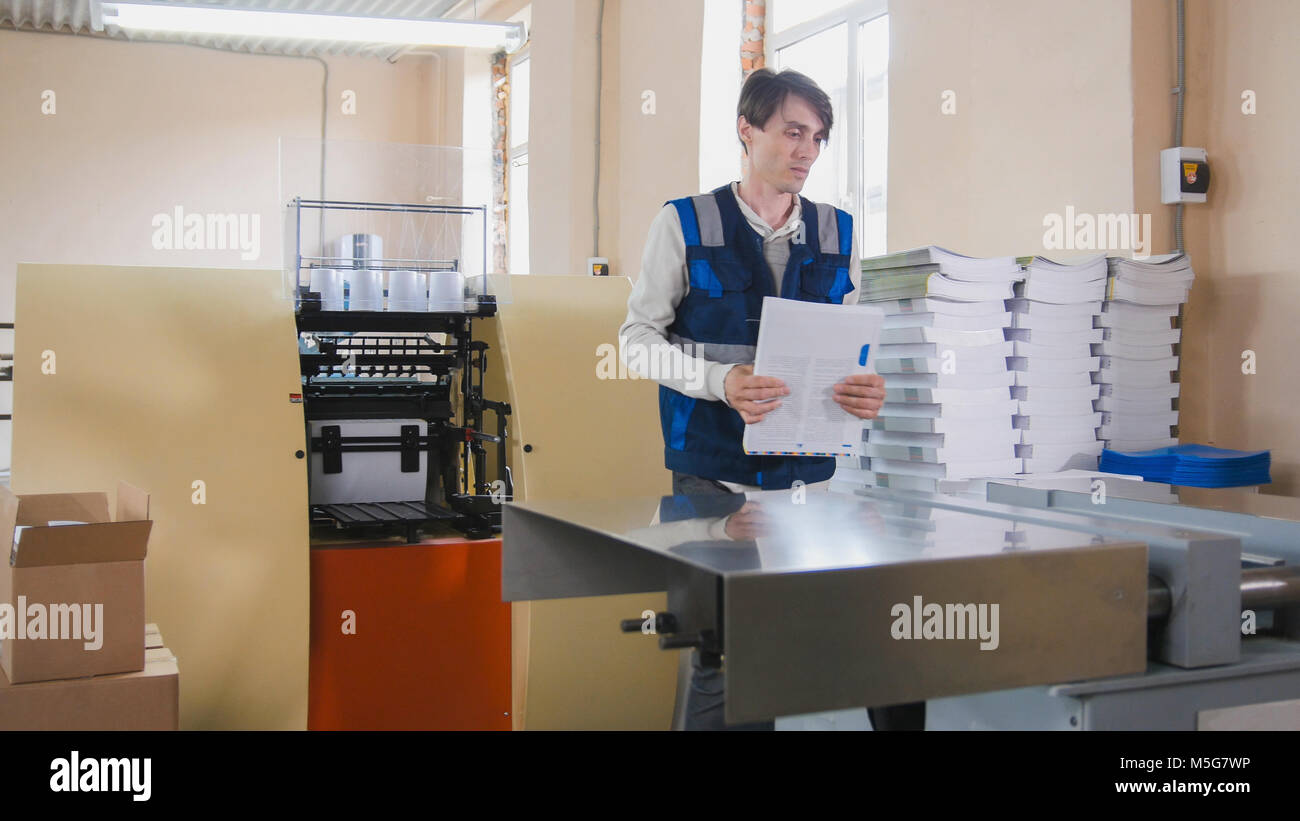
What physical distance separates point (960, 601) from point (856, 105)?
3.73 m

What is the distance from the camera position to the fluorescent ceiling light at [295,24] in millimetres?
4535

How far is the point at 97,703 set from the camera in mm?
2137

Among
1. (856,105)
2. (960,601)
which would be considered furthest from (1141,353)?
(856,105)

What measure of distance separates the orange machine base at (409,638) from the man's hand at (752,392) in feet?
4.62

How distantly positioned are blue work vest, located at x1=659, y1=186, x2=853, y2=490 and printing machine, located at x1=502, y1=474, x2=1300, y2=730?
0.46m

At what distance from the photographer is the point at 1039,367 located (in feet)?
8.03

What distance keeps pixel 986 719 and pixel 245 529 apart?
2.07m

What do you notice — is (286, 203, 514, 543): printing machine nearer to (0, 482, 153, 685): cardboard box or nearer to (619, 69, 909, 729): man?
(0, 482, 153, 685): cardboard box

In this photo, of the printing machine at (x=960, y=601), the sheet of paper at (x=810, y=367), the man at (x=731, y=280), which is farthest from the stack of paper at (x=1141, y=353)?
the printing machine at (x=960, y=601)

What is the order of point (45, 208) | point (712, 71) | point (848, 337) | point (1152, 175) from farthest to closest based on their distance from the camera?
point (45, 208) → point (712, 71) → point (1152, 175) → point (848, 337)

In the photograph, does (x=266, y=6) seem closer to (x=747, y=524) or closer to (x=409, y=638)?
(x=409, y=638)
